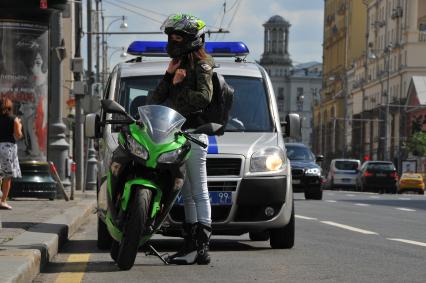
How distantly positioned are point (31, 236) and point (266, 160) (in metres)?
2.25

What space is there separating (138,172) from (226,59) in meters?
5.08

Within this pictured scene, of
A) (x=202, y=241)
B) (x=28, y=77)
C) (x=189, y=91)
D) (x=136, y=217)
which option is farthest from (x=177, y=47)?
(x=28, y=77)

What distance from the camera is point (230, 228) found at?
12.4 m

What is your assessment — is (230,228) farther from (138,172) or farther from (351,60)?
(351,60)

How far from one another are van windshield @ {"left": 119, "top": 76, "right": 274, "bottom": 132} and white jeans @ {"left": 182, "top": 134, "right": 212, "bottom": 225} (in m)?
2.63

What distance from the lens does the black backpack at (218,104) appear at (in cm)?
1091

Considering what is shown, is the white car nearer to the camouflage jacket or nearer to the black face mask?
the camouflage jacket

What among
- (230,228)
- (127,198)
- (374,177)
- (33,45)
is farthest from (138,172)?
(374,177)

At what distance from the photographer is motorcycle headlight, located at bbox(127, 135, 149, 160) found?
9.67 metres

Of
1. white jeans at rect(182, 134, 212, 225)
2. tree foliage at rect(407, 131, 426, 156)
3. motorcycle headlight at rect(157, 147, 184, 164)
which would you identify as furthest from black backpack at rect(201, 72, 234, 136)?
tree foliage at rect(407, 131, 426, 156)

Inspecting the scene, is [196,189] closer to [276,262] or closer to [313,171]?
[276,262]

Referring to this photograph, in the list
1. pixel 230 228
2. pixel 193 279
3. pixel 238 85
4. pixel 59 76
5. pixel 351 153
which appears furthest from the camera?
pixel 351 153

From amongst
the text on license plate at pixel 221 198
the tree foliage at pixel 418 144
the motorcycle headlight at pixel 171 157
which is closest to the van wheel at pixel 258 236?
the text on license plate at pixel 221 198

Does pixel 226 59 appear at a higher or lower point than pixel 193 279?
higher
